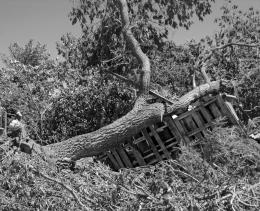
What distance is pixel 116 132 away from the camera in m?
6.31

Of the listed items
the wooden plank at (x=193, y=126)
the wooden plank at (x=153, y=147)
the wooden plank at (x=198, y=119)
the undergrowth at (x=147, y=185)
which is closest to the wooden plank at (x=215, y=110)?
the wooden plank at (x=198, y=119)

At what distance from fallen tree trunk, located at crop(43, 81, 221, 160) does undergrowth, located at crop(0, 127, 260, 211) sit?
6.20 feet

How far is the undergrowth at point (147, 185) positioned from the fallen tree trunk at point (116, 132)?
6.20 ft

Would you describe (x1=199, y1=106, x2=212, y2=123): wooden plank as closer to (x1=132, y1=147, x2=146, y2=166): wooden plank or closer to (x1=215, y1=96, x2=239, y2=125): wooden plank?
(x1=215, y1=96, x2=239, y2=125): wooden plank

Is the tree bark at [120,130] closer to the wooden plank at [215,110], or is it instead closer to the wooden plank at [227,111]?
the wooden plank at [215,110]

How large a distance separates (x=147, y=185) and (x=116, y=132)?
3.08 meters

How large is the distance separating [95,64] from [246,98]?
12.4 ft

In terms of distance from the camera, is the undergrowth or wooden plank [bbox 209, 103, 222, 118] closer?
the undergrowth

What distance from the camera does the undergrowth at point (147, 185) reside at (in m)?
2.89

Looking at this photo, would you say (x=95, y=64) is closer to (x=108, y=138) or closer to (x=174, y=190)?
(x=108, y=138)

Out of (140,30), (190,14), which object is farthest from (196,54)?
(140,30)

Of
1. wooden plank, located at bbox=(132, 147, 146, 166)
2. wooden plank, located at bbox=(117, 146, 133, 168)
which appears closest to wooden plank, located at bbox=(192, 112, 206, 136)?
wooden plank, located at bbox=(132, 147, 146, 166)

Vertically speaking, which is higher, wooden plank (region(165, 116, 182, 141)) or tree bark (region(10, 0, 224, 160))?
tree bark (region(10, 0, 224, 160))

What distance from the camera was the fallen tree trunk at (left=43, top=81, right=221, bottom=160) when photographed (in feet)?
20.2
